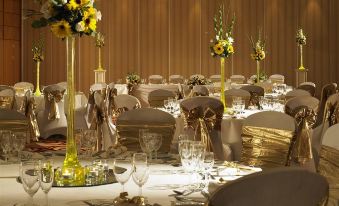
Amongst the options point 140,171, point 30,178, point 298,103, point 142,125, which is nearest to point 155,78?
point 298,103

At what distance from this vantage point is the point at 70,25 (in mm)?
2678

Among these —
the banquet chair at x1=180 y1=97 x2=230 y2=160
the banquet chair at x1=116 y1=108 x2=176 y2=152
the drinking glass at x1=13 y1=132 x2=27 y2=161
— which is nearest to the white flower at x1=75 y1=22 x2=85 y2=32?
the drinking glass at x1=13 y1=132 x2=27 y2=161

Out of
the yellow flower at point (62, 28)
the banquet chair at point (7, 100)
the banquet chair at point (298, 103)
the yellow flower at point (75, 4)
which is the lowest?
the banquet chair at point (298, 103)

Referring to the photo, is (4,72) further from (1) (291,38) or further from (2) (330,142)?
(2) (330,142)

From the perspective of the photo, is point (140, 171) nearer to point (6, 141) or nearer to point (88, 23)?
point (88, 23)

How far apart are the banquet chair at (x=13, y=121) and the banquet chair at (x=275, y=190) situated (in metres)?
2.87

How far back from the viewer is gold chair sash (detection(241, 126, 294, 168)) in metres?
4.14

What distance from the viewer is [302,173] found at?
181cm

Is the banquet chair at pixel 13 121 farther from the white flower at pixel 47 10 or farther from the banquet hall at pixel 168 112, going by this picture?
the white flower at pixel 47 10

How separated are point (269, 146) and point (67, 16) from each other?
2006mm

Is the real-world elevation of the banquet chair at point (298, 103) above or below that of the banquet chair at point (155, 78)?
below

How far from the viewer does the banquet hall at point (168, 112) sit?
2381mm

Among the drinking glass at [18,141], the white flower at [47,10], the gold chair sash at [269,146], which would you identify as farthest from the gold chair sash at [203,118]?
the white flower at [47,10]

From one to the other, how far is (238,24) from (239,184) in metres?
15.4
